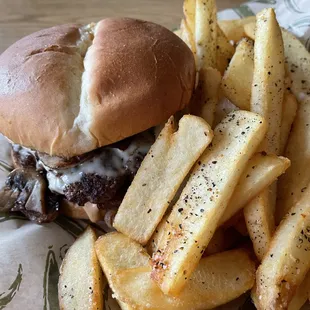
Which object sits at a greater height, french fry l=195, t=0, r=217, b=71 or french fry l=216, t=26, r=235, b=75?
french fry l=195, t=0, r=217, b=71

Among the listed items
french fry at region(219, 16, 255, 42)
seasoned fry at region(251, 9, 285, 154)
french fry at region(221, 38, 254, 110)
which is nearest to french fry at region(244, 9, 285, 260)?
seasoned fry at region(251, 9, 285, 154)

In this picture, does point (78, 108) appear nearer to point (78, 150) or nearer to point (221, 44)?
point (78, 150)

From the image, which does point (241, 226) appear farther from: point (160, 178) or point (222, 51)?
point (222, 51)

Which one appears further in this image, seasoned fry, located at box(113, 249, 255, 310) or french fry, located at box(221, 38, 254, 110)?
french fry, located at box(221, 38, 254, 110)

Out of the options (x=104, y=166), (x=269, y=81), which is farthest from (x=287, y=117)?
(x=104, y=166)

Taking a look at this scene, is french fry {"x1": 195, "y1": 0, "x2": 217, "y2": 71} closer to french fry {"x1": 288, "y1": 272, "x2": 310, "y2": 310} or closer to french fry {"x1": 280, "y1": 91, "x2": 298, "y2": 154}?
french fry {"x1": 280, "y1": 91, "x2": 298, "y2": 154}

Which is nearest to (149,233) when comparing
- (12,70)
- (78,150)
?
(78,150)

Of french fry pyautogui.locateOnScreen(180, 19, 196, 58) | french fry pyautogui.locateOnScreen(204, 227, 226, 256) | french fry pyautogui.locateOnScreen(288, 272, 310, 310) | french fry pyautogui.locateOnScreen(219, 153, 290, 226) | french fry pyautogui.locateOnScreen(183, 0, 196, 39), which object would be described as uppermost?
french fry pyautogui.locateOnScreen(183, 0, 196, 39)

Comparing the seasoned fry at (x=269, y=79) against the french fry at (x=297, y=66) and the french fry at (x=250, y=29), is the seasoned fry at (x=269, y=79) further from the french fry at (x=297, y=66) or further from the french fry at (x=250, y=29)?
the french fry at (x=250, y=29)
